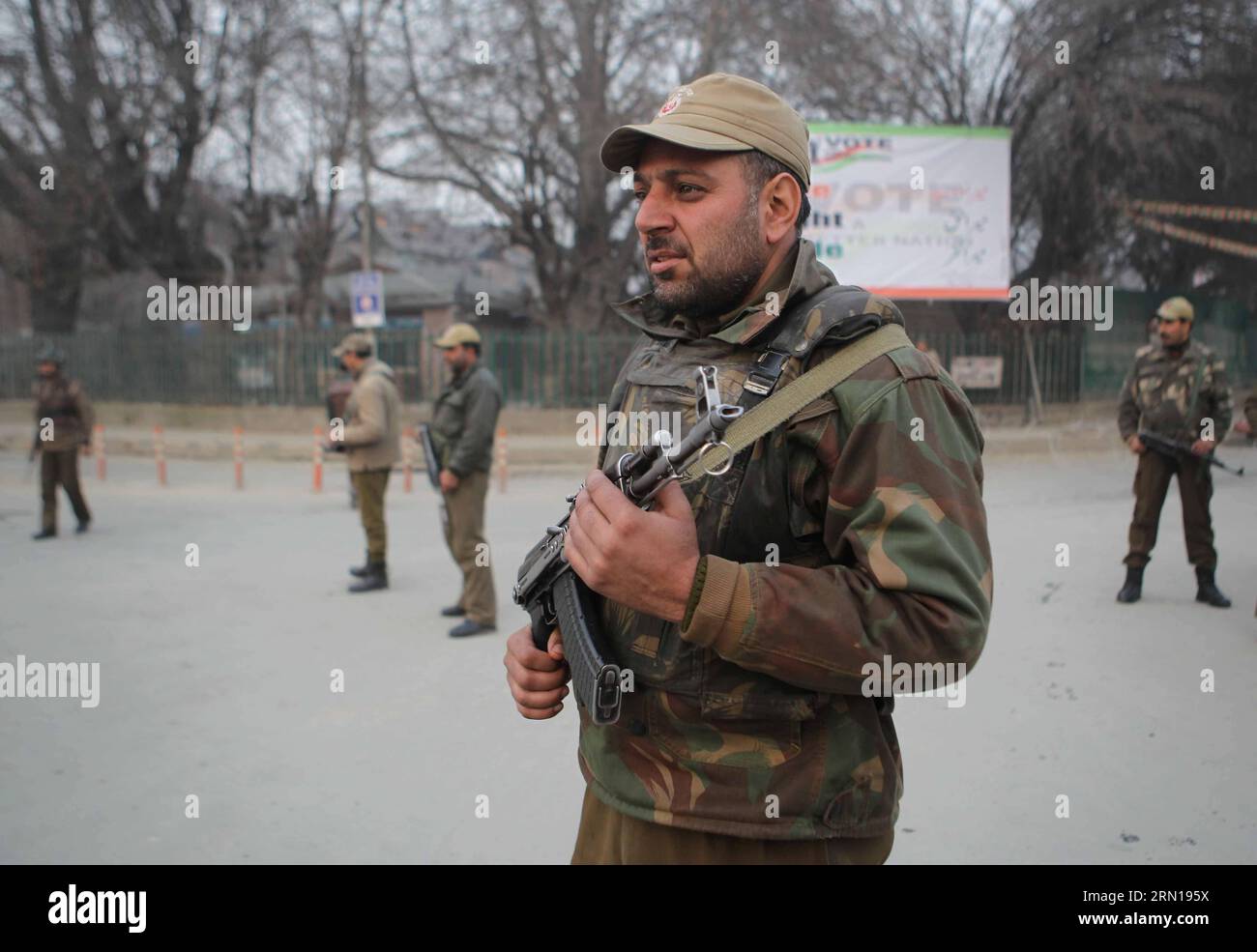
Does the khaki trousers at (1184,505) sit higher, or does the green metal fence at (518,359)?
the green metal fence at (518,359)

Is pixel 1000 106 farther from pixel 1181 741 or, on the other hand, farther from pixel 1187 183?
pixel 1181 741

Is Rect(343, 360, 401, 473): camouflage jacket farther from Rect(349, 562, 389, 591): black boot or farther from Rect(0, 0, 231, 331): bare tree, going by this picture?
Rect(0, 0, 231, 331): bare tree

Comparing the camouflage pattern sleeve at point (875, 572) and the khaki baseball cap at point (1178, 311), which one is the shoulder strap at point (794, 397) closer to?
the camouflage pattern sleeve at point (875, 572)

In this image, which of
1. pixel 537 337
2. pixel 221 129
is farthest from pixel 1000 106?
pixel 221 129

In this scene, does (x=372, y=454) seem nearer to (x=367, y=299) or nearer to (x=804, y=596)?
(x=804, y=596)

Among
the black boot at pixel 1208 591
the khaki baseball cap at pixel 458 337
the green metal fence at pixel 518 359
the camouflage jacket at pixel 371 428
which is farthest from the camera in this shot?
the green metal fence at pixel 518 359

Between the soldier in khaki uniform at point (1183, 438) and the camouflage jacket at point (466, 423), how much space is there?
14.0ft

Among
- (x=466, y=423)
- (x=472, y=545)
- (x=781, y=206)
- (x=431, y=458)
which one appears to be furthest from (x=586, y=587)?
(x=431, y=458)

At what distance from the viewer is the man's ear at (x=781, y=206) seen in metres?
1.84

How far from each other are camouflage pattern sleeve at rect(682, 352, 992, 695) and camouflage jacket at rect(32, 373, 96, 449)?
1005cm

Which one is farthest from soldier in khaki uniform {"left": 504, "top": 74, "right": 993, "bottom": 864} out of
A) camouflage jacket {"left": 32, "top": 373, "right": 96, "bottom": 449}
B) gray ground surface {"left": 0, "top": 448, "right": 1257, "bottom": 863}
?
camouflage jacket {"left": 32, "top": 373, "right": 96, "bottom": 449}

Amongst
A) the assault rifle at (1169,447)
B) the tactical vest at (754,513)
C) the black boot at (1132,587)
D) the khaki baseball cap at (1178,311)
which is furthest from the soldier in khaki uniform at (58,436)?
the tactical vest at (754,513)

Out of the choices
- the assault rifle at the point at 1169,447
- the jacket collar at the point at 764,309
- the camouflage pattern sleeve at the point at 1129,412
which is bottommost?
the assault rifle at the point at 1169,447
